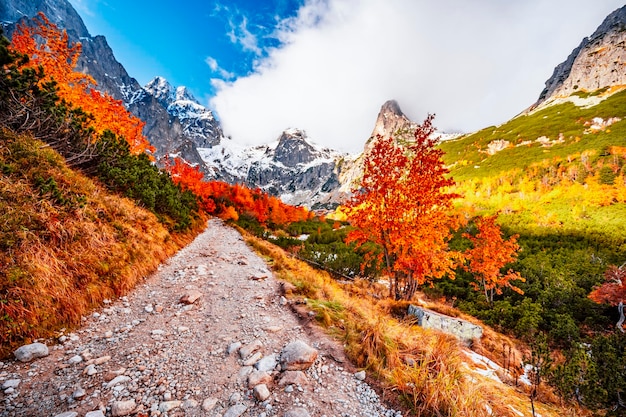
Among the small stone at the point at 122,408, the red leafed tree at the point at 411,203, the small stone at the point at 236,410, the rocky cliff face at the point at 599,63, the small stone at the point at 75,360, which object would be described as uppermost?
the rocky cliff face at the point at 599,63

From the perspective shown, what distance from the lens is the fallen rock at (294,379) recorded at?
3.39 m

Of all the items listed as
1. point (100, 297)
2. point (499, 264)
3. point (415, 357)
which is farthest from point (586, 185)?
point (100, 297)

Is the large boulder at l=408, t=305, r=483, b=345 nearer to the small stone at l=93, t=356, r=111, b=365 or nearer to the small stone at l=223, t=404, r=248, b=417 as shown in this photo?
the small stone at l=223, t=404, r=248, b=417

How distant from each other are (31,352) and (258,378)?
340 centimetres

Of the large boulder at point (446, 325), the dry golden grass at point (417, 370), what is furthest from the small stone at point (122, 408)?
the large boulder at point (446, 325)

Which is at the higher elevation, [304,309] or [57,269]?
[57,269]

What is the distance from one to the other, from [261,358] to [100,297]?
13.8 ft

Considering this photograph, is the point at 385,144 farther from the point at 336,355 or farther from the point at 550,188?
the point at 550,188

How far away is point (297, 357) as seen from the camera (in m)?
3.76

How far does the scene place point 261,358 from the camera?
13.0 ft

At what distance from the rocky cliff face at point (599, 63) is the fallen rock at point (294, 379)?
607 feet

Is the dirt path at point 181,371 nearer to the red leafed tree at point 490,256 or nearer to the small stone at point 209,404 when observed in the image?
the small stone at point 209,404

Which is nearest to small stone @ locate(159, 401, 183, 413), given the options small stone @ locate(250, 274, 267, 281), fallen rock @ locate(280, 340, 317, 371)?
fallen rock @ locate(280, 340, 317, 371)

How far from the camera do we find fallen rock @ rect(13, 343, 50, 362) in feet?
11.8
